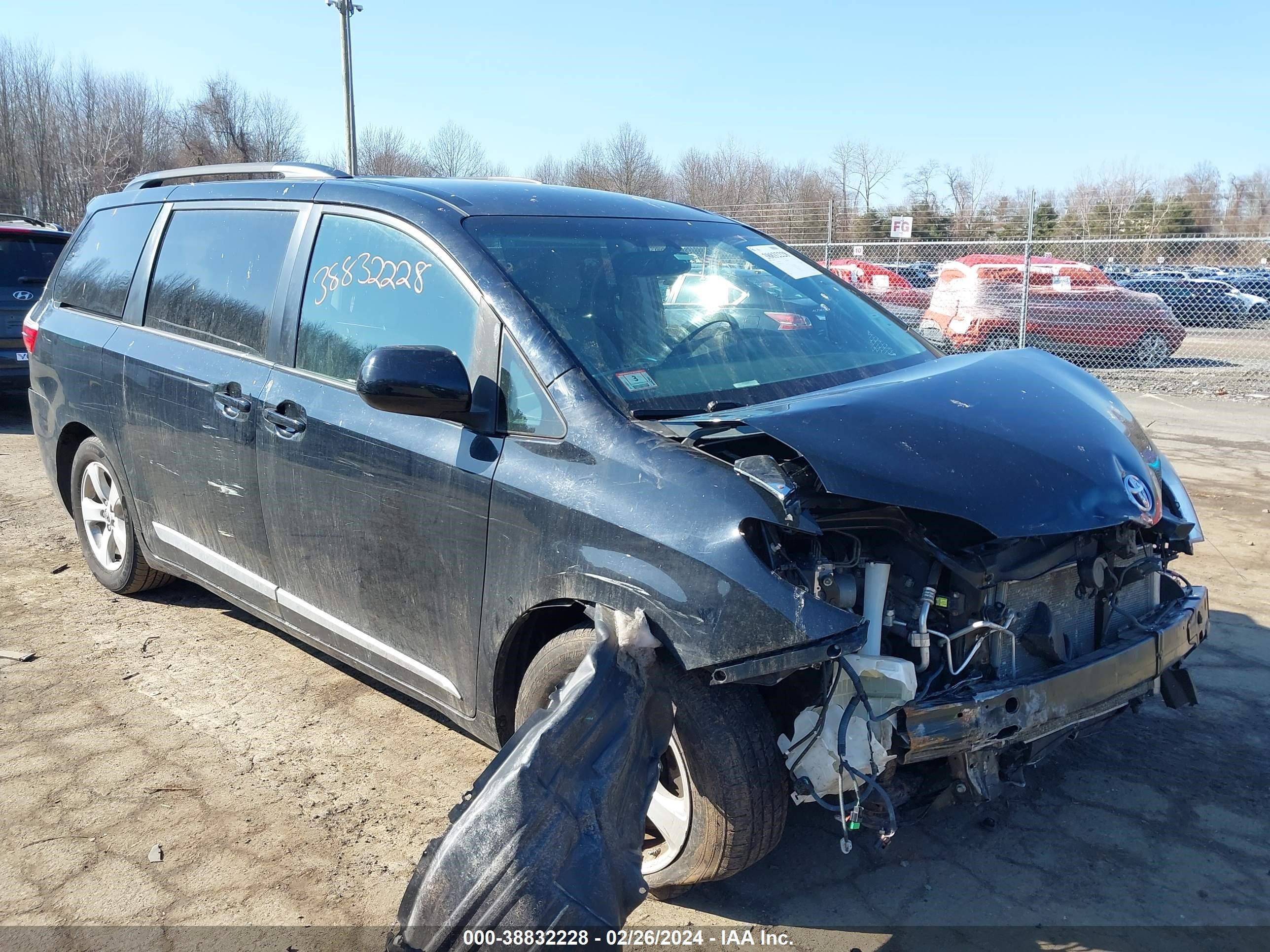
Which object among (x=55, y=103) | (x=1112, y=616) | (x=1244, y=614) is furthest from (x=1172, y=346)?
(x=55, y=103)

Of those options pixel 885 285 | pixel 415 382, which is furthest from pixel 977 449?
pixel 885 285

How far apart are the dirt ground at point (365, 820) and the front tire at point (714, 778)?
268mm

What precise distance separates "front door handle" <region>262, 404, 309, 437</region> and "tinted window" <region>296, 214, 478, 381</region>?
15 cm

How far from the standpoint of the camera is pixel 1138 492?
2.84m

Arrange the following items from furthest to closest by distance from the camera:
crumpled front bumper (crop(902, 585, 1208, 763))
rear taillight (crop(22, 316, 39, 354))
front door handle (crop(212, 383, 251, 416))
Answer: rear taillight (crop(22, 316, 39, 354)), front door handle (crop(212, 383, 251, 416)), crumpled front bumper (crop(902, 585, 1208, 763))

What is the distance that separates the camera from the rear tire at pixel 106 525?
15.7ft

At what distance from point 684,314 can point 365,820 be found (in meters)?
1.91

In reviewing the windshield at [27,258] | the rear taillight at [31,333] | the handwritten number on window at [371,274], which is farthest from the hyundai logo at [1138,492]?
the windshield at [27,258]

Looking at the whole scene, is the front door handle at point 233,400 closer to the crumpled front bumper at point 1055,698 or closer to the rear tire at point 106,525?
the rear tire at point 106,525

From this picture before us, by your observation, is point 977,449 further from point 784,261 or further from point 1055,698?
point 784,261

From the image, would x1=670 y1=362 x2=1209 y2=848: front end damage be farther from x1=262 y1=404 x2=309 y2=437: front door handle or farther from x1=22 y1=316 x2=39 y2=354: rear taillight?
x1=22 y1=316 x2=39 y2=354: rear taillight

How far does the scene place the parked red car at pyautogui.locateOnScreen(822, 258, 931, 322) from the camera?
649 inches

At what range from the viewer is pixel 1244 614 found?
4.84 m

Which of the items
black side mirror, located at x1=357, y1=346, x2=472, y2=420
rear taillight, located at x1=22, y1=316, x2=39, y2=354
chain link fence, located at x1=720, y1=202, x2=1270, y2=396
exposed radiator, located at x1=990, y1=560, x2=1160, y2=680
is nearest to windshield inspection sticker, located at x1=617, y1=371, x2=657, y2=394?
black side mirror, located at x1=357, y1=346, x2=472, y2=420
